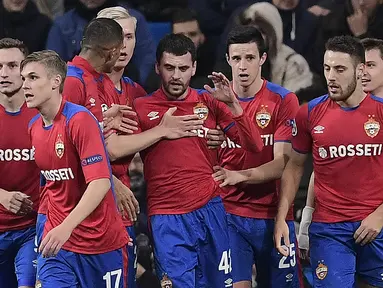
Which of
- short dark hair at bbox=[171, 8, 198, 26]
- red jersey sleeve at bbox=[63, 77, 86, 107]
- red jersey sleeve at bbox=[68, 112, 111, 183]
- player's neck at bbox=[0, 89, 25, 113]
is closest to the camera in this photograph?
red jersey sleeve at bbox=[68, 112, 111, 183]

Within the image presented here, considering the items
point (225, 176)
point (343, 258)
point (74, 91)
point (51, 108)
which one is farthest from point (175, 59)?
point (343, 258)

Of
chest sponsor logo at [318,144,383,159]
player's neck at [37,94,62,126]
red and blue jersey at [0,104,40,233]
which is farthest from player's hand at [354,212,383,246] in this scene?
red and blue jersey at [0,104,40,233]

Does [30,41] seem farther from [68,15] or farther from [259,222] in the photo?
[259,222]

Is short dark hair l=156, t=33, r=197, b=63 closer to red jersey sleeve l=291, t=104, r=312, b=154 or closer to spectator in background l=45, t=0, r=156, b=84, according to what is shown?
red jersey sleeve l=291, t=104, r=312, b=154

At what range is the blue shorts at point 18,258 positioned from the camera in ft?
21.0

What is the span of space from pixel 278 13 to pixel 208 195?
234 cm

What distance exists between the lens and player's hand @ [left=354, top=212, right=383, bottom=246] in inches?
237

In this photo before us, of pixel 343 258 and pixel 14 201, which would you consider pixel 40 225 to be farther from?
pixel 343 258

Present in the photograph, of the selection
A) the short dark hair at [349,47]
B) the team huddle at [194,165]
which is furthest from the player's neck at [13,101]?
the short dark hair at [349,47]

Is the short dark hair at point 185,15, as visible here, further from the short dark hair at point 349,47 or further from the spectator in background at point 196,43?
the short dark hair at point 349,47

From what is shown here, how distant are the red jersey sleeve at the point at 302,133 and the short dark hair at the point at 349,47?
0.46m

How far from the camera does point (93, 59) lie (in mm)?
5930

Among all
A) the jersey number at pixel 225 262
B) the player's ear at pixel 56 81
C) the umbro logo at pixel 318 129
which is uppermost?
the player's ear at pixel 56 81

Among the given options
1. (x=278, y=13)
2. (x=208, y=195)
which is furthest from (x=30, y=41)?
(x=208, y=195)
